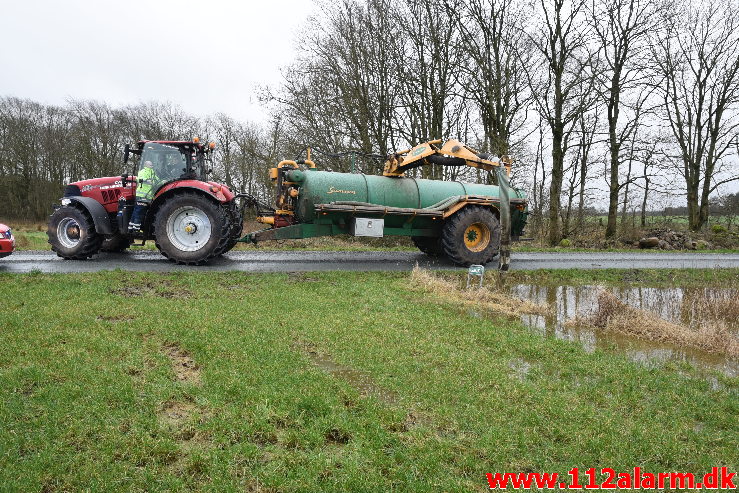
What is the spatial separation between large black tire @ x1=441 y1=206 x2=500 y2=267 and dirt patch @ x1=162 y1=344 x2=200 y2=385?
7.55 metres

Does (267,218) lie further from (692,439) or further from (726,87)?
(726,87)

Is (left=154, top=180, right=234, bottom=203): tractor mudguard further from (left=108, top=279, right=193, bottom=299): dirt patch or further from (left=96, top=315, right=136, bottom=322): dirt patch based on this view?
(left=96, top=315, right=136, bottom=322): dirt patch

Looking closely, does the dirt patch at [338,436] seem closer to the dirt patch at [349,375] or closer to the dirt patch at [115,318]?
the dirt patch at [349,375]

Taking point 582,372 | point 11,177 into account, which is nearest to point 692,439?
point 582,372

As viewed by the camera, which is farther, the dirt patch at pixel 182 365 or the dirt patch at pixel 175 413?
the dirt patch at pixel 182 365

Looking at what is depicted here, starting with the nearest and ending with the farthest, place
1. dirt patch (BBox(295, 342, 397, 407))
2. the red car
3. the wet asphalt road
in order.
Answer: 1. dirt patch (BBox(295, 342, 397, 407))
2. the red car
3. the wet asphalt road

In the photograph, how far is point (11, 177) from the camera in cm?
3431

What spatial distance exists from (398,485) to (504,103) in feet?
62.5

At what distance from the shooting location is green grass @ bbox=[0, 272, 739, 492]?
271 centimetres

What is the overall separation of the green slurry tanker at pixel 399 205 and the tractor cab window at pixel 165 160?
1974 mm

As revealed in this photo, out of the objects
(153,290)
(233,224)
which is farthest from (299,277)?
(153,290)

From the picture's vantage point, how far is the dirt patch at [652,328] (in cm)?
576

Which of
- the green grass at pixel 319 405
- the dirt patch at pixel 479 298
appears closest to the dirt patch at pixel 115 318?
the green grass at pixel 319 405

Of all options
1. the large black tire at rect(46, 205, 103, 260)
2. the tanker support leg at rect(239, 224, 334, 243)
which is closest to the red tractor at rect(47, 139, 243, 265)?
the large black tire at rect(46, 205, 103, 260)
